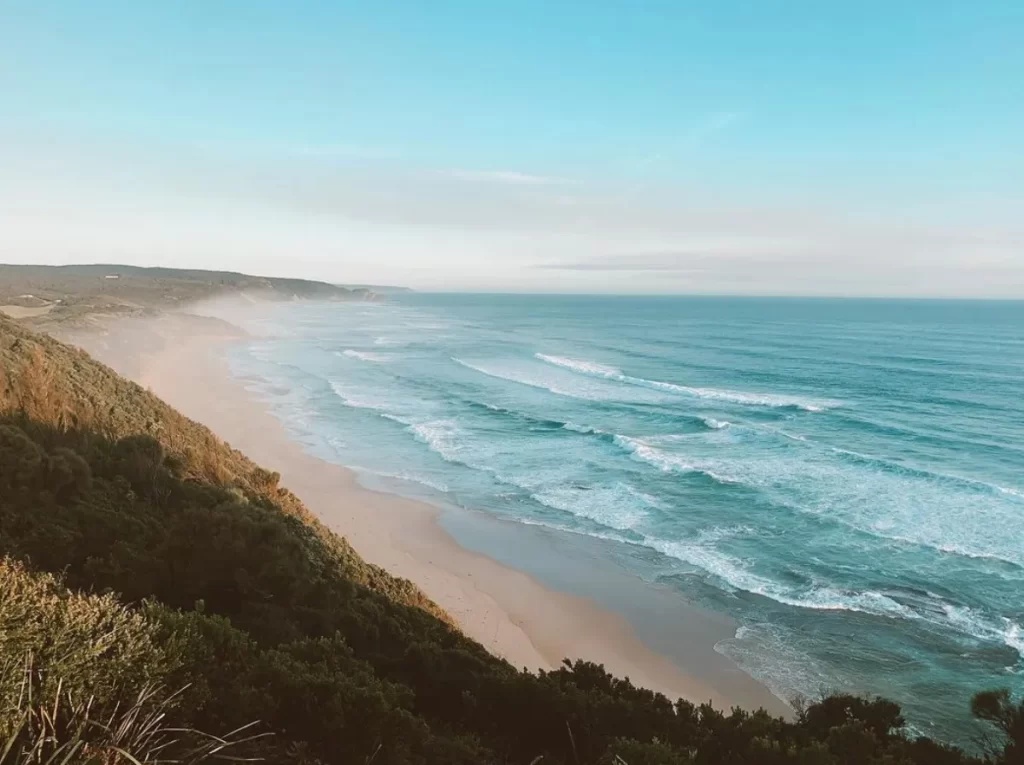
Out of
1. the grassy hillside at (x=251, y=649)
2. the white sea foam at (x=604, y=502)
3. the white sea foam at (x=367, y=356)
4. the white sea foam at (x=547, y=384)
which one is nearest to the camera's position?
the grassy hillside at (x=251, y=649)

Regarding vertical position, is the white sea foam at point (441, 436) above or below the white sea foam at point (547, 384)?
below

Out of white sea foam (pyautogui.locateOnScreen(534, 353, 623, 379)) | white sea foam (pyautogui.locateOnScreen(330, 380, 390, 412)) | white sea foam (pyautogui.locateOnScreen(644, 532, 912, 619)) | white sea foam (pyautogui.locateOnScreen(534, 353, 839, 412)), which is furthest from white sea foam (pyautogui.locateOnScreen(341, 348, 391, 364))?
white sea foam (pyautogui.locateOnScreen(644, 532, 912, 619))

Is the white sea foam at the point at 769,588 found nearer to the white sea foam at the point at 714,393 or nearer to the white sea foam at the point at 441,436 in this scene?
the white sea foam at the point at 441,436

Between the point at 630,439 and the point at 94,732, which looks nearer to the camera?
the point at 94,732

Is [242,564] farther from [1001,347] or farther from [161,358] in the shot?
[1001,347]

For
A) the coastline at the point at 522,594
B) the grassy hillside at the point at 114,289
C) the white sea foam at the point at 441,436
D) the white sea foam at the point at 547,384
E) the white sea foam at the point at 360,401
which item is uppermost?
the grassy hillside at the point at 114,289

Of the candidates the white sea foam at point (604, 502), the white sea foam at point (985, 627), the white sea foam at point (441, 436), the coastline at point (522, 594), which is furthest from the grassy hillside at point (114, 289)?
the white sea foam at point (985, 627)

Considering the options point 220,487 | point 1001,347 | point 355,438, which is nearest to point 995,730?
point 220,487
